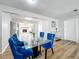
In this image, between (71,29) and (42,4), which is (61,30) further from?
(42,4)

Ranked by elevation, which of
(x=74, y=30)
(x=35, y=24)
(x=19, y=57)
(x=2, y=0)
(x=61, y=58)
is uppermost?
(x=2, y=0)

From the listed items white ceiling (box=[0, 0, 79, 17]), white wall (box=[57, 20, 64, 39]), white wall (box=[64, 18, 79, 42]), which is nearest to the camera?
white ceiling (box=[0, 0, 79, 17])

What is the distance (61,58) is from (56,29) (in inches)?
229

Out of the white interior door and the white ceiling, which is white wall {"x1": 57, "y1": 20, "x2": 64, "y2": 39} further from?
the white ceiling

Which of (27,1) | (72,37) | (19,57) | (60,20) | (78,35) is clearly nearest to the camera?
(19,57)

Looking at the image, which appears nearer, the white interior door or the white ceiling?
the white ceiling

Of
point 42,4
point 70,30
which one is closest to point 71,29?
point 70,30

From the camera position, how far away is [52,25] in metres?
8.89

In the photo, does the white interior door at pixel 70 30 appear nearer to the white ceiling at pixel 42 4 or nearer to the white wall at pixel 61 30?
the white wall at pixel 61 30

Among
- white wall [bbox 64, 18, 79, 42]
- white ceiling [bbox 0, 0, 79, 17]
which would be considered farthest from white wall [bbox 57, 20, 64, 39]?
white ceiling [bbox 0, 0, 79, 17]

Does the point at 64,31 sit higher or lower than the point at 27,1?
lower

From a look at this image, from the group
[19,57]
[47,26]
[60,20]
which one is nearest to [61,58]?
[19,57]

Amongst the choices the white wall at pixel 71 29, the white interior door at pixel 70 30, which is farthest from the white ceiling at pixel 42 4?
the white interior door at pixel 70 30

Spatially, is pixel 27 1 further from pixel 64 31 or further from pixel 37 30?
pixel 64 31
